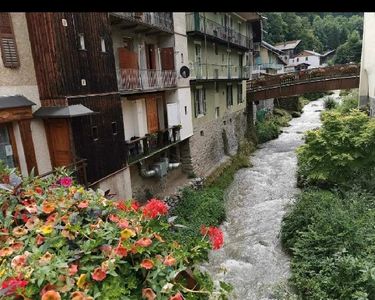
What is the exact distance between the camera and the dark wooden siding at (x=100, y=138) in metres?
9.05

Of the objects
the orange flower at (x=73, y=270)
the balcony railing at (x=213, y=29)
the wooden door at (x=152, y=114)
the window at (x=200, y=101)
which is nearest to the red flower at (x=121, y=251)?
the orange flower at (x=73, y=270)

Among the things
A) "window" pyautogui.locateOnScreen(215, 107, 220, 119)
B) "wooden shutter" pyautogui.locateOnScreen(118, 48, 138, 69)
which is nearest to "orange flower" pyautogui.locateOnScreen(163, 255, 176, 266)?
"wooden shutter" pyautogui.locateOnScreen(118, 48, 138, 69)

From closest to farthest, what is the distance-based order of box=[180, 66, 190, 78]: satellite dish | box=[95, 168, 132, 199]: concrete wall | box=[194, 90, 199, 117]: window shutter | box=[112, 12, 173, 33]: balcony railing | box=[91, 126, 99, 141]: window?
box=[91, 126, 99, 141]: window < box=[95, 168, 132, 199]: concrete wall < box=[112, 12, 173, 33]: balcony railing < box=[180, 66, 190, 78]: satellite dish < box=[194, 90, 199, 117]: window shutter

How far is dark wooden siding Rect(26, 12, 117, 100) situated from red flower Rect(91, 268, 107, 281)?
6.63m

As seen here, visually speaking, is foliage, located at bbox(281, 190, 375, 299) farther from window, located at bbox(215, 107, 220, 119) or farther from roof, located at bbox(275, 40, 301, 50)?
roof, located at bbox(275, 40, 301, 50)

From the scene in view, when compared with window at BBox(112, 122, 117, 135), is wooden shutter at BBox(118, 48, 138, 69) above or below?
above

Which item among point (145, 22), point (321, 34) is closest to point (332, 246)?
point (145, 22)

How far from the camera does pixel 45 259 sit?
9.48 ft

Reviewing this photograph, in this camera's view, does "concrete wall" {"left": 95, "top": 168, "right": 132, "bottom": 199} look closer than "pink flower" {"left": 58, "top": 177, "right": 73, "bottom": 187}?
No

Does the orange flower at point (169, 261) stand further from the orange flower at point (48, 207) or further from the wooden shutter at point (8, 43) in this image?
the wooden shutter at point (8, 43)

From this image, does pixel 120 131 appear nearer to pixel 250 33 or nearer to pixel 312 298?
pixel 312 298

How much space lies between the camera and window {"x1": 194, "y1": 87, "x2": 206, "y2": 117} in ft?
59.1

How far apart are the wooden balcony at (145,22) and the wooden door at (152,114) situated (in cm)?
295
